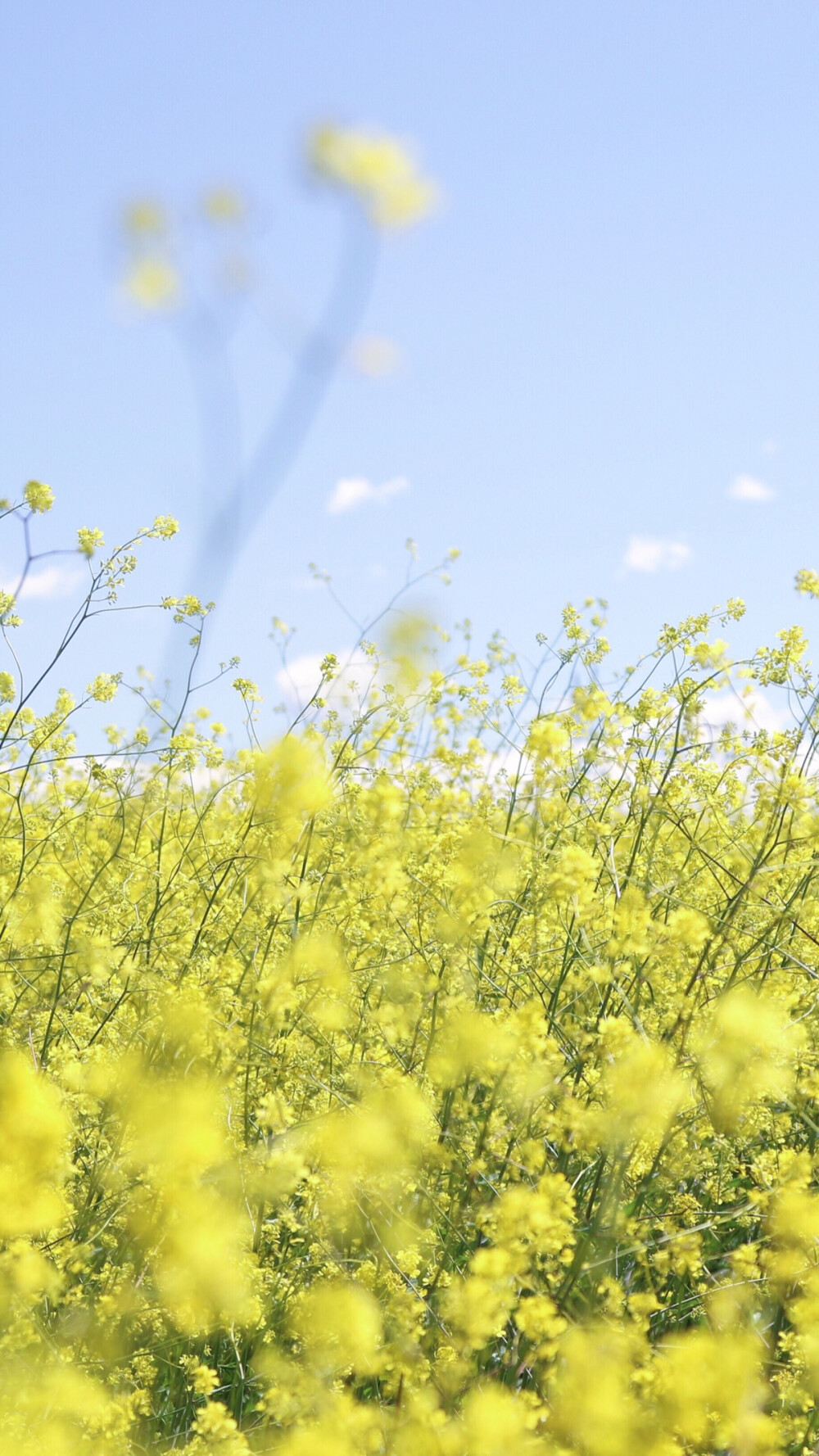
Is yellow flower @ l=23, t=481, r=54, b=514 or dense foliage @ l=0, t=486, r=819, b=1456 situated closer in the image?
dense foliage @ l=0, t=486, r=819, b=1456

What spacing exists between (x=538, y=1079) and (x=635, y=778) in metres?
1.35

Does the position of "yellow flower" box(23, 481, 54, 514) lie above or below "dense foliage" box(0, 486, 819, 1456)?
above

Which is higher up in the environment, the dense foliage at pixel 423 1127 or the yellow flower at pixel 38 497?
the yellow flower at pixel 38 497

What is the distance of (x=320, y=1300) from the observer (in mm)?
2738

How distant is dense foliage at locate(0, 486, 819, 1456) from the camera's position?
2336mm

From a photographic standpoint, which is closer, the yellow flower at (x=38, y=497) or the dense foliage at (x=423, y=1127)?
the dense foliage at (x=423, y=1127)

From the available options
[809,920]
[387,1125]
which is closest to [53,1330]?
[387,1125]

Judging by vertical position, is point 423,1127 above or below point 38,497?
below

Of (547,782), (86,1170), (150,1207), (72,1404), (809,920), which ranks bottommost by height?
(72,1404)

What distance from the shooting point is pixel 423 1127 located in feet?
9.36

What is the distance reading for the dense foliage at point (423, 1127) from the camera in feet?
7.66

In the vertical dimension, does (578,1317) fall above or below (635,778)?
below

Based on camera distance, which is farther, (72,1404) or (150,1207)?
(150,1207)

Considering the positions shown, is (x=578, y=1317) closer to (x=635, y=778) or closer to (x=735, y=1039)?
(x=735, y=1039)
